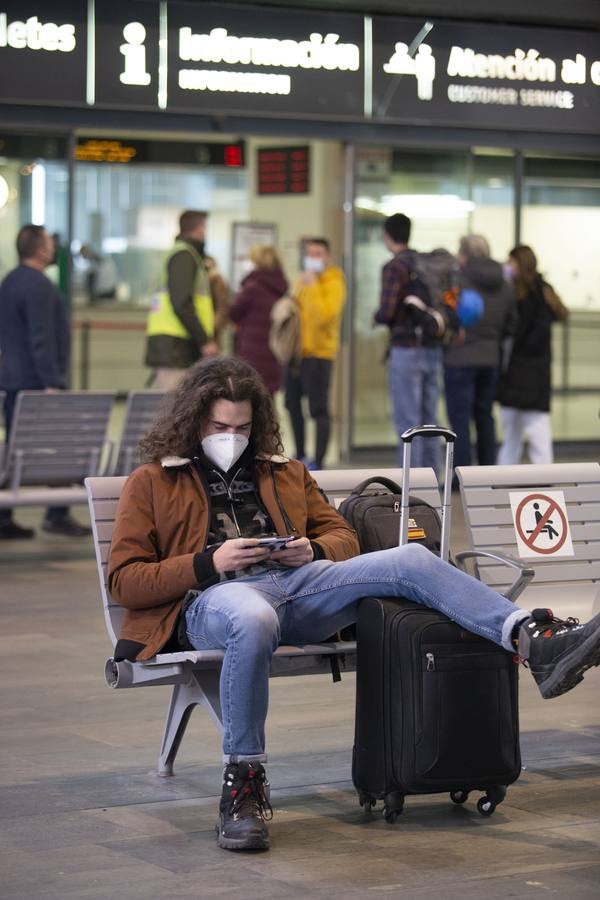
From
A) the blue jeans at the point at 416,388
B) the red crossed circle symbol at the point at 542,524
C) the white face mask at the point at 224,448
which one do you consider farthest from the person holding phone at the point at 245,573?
the blue jeans at the point at 416,388

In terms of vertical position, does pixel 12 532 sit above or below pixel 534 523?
below

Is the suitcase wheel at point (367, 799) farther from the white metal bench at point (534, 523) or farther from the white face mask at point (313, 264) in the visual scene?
the white face mask at point (313, 264)

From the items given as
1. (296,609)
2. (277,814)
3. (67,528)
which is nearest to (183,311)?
(67,528)

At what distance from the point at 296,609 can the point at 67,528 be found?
6675 mm

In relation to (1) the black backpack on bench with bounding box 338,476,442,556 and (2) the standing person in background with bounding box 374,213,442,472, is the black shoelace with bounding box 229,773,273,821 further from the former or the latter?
(2) the standing person in background with bounding box 374,213,442,472

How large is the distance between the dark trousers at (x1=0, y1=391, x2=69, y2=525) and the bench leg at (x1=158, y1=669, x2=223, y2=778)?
5.58m

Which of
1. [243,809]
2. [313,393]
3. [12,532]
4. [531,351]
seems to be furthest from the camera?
[313,393]

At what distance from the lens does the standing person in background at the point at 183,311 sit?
41.0 ft

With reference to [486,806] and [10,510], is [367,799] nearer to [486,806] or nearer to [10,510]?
[486,806]

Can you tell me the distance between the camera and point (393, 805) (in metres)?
4.99

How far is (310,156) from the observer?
19125mm

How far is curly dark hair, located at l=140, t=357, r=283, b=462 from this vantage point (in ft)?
17.5

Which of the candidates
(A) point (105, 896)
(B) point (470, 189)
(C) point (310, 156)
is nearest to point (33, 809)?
(A) point (105, 896)

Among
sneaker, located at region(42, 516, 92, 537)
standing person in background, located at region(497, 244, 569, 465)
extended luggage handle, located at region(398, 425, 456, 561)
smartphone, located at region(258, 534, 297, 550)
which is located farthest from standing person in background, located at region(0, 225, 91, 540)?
smartphone, located at region(258, 534, 297, 550)
